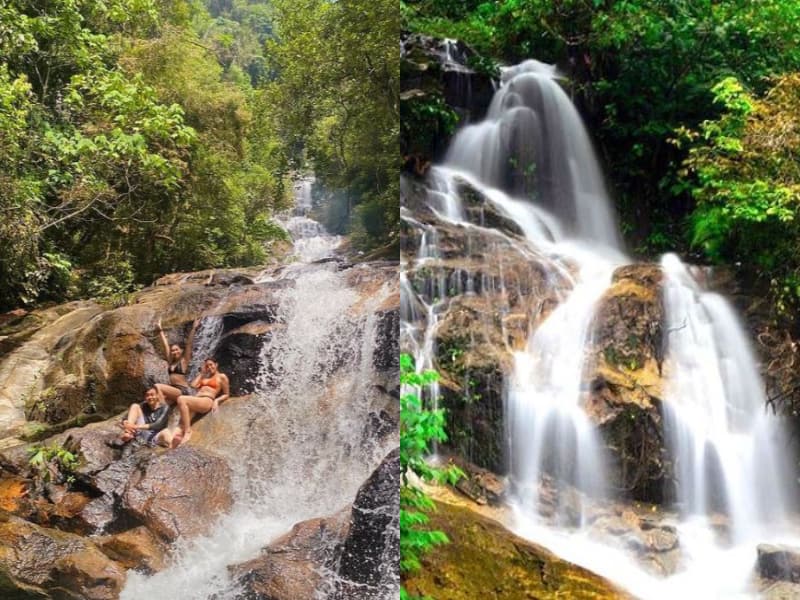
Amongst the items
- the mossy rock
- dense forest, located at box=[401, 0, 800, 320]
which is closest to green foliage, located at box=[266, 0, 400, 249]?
dense forest, located at box=[401, 0, 800, 320]

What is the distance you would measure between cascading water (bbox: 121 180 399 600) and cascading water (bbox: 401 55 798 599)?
1.14 ft

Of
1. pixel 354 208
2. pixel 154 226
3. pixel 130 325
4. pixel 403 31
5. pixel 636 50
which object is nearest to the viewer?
pixel 130 325

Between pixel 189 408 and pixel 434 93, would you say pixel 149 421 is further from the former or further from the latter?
pixel 434 93

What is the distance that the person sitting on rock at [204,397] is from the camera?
174 centimetres

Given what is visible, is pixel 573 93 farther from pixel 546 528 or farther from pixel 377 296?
pixel 546 528

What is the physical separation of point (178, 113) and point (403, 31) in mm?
894

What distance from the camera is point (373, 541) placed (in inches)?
67.8

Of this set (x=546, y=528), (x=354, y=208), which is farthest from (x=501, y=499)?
(x=354, y=208)

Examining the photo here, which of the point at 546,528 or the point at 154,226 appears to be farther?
the point at 546,528

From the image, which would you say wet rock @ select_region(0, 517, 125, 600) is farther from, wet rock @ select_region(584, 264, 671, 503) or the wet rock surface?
wet rock @ select_region(584, 264, 671, 503)

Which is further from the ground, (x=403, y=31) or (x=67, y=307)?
(x=403, y=31)

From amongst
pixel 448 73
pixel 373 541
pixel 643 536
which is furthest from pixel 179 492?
pixel 448 73

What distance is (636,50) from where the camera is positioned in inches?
102

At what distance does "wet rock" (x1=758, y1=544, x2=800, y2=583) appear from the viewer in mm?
2098
